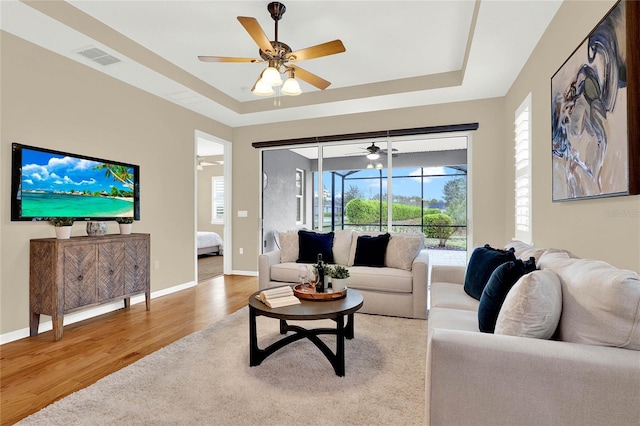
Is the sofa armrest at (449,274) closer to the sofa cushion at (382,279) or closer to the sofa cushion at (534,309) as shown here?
the sofa cushion at (382,279)

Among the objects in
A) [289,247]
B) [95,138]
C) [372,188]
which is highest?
[95,138]

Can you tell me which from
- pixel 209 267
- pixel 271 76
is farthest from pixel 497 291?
pixel 209 267

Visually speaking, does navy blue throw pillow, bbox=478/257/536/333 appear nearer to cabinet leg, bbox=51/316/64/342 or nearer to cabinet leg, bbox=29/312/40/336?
cabinet leg, bbox=51/316/64/342

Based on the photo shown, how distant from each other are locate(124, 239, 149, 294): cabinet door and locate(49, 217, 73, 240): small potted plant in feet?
1.93

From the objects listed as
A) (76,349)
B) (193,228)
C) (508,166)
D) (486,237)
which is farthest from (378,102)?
(76,349)

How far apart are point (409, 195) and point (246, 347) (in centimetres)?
335

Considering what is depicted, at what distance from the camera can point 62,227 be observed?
2.87m

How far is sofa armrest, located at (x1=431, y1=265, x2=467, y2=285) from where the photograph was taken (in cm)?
299

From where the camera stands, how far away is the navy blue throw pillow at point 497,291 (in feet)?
5.27

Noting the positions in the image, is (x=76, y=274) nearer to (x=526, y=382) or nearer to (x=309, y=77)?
(x=309, y=77)

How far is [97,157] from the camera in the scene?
11.5ft

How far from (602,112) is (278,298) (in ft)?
7.54

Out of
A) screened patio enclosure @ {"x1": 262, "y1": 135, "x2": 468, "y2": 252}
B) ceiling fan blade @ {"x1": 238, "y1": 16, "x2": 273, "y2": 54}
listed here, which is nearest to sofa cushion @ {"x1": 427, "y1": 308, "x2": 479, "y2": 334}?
ceiling fan blade @ {"x1": 238, "y1": 16, "x2": 273, "y2": 54}

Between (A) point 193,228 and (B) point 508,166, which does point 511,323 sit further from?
(A) point 193,228
